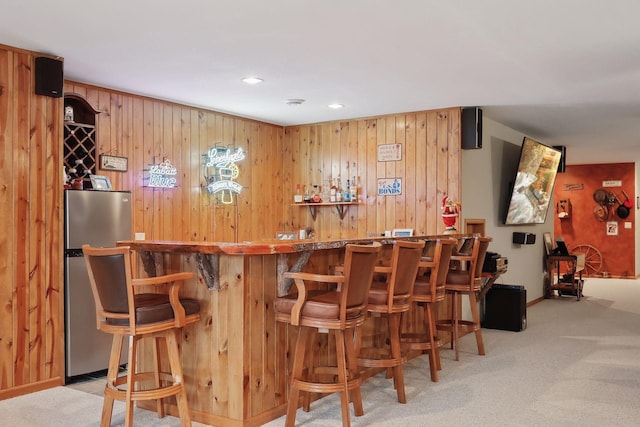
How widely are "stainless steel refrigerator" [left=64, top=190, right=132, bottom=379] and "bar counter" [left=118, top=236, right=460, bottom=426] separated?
3.67 ft

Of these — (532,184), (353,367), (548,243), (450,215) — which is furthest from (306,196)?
(548,243)

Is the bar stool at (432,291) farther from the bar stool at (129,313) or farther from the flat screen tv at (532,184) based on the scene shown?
the flat screen tv at (532,184)

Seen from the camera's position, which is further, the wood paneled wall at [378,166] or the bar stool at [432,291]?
the wood paneled wall at [378,166]

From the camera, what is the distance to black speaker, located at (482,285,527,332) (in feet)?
21.1

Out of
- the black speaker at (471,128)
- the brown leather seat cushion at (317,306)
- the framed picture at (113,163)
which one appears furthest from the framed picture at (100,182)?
the black speaker at (471,128)

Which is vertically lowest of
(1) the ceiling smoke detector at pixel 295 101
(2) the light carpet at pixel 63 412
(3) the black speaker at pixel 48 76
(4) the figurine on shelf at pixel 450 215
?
(2) the light carpet at pixel 63 412

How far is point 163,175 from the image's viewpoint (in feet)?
19.1

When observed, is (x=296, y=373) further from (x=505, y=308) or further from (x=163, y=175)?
(x=505, y=308)

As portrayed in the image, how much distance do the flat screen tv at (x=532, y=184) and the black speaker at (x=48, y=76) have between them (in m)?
5.55

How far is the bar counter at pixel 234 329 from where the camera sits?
3.32 meters

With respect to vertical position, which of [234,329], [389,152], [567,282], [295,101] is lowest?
[567,282]

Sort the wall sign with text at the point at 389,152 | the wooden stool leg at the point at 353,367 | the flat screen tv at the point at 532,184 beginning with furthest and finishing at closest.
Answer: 1. the flat screen tv at the point at 532,184
2. the wall sign with text at the point at 389,152
3. the wooden stool leg at the point at 353,367

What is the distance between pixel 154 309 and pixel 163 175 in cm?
301

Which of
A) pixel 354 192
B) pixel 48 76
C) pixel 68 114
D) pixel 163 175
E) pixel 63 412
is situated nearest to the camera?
pixel 63 412
